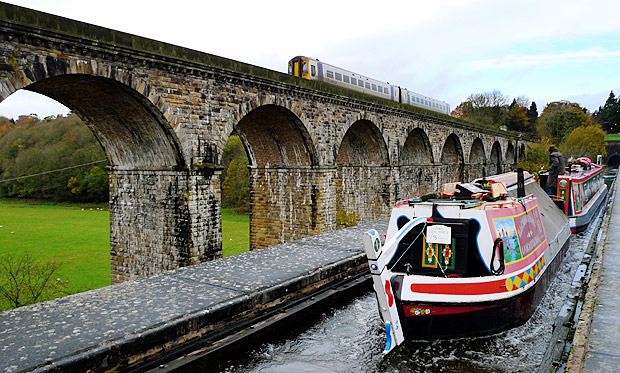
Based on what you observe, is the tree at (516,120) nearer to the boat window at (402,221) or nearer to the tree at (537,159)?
Result: the tree at (537,159)

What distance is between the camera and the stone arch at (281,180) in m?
13.4

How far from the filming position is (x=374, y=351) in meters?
5.24

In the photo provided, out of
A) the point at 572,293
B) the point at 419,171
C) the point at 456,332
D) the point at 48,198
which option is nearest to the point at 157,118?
the point at 456,332

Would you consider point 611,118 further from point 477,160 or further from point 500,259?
point 500,259

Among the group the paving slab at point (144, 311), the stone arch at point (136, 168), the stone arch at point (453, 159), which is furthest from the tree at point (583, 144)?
the paving slab at point (144, 311)

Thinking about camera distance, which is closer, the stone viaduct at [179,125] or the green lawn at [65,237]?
the stone viaduct at [179,125]

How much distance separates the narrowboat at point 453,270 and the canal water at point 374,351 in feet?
0.66

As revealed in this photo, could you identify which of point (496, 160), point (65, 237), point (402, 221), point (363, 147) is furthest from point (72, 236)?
point (496, 160)

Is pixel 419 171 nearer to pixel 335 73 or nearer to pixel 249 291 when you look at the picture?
pixel 335 73

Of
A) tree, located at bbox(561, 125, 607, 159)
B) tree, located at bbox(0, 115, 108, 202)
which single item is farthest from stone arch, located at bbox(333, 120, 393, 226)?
tree, located at bbox(0, 115, 108, 202)

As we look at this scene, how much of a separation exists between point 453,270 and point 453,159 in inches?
928

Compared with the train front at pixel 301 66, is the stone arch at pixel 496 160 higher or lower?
lower

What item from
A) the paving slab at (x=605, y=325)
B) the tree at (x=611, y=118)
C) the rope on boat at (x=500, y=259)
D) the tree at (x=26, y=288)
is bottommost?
the tree at (x=26, y=288)

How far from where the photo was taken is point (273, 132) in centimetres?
1353
